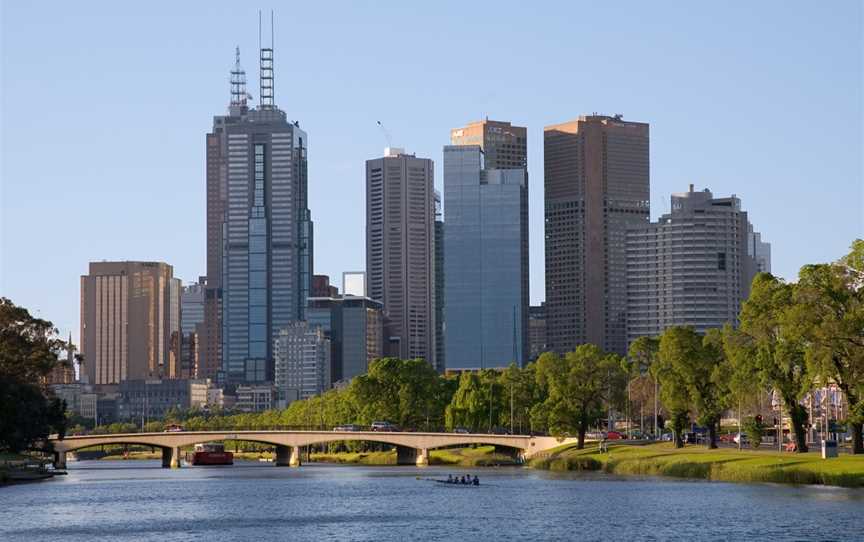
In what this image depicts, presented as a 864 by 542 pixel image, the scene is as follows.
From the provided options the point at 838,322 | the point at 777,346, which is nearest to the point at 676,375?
the point at 777,346

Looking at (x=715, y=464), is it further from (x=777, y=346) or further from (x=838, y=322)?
(x=838, y=322)

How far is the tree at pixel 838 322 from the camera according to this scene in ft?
431

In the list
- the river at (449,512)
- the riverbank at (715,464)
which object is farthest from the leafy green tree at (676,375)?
the river at (449,512)

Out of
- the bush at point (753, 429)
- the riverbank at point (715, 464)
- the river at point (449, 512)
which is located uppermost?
the bush at point (753, 429)

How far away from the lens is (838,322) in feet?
431

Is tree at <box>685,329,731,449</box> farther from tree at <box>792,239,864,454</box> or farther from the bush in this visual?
tree at <box>792,239,864,454</box>

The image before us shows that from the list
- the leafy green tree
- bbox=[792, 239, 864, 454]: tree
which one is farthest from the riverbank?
bbox=[792, 239, 864, 454]: tree

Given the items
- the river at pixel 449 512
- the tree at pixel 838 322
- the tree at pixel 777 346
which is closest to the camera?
the river at pixel 449 512

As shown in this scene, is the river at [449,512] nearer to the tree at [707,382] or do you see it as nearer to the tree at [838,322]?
the tree at [838,322]

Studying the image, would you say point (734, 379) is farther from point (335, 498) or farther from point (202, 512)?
point (202, 512)

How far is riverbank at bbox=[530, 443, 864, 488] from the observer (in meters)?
130

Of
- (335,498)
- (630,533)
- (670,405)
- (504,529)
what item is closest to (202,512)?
(335,498)

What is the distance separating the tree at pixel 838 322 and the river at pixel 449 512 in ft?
35.6

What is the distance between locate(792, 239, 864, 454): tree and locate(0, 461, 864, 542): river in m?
10.8
